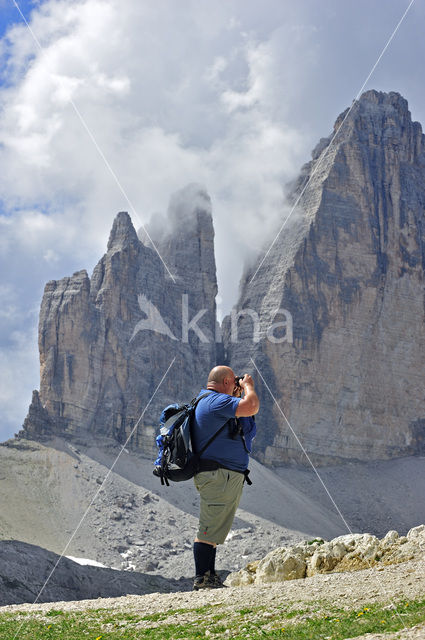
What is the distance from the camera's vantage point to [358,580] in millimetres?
8453

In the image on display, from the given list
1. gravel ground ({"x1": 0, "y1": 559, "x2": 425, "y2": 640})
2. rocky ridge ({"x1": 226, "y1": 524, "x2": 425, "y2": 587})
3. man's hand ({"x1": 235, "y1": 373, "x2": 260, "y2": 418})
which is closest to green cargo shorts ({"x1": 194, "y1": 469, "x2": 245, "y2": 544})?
gravel ground ({"x1": 0, "y1": 559, "x2": 425, "y2": 640})

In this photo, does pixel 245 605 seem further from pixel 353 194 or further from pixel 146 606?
pixel 353 194

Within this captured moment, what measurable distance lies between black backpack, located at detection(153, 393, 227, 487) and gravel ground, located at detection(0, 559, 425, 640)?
142 cm

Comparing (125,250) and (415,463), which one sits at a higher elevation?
(125,250)

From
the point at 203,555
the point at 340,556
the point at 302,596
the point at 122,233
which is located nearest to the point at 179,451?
the point at 203,555

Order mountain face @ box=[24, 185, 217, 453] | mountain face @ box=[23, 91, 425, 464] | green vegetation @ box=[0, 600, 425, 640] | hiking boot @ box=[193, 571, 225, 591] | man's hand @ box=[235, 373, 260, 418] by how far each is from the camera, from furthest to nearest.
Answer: mountain face @ box=[23, 91, 425, 464], mountain face @ box=[24, 185, 217, 453], hiking boot @ box=[193, 571, 225, 591], man's hand @ box=[235, 373, 260, 418], green vegetation @ box=[0, 600, 425, 640]

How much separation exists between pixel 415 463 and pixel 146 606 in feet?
287

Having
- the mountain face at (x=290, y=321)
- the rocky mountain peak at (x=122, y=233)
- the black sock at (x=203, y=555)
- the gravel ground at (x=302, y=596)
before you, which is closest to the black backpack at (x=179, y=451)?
the black sock at (x=203, y=555)

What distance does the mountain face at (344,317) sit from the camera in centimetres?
9225

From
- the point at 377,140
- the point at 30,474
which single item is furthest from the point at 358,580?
the point at 377,140

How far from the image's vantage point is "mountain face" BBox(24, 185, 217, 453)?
83375 mm

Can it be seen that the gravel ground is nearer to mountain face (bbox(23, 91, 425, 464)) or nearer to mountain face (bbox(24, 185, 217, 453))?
mountain face (bbox(24, 185, 217, 453))

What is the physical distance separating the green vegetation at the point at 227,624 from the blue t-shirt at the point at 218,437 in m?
1.79

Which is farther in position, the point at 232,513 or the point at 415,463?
the point at 415,463
